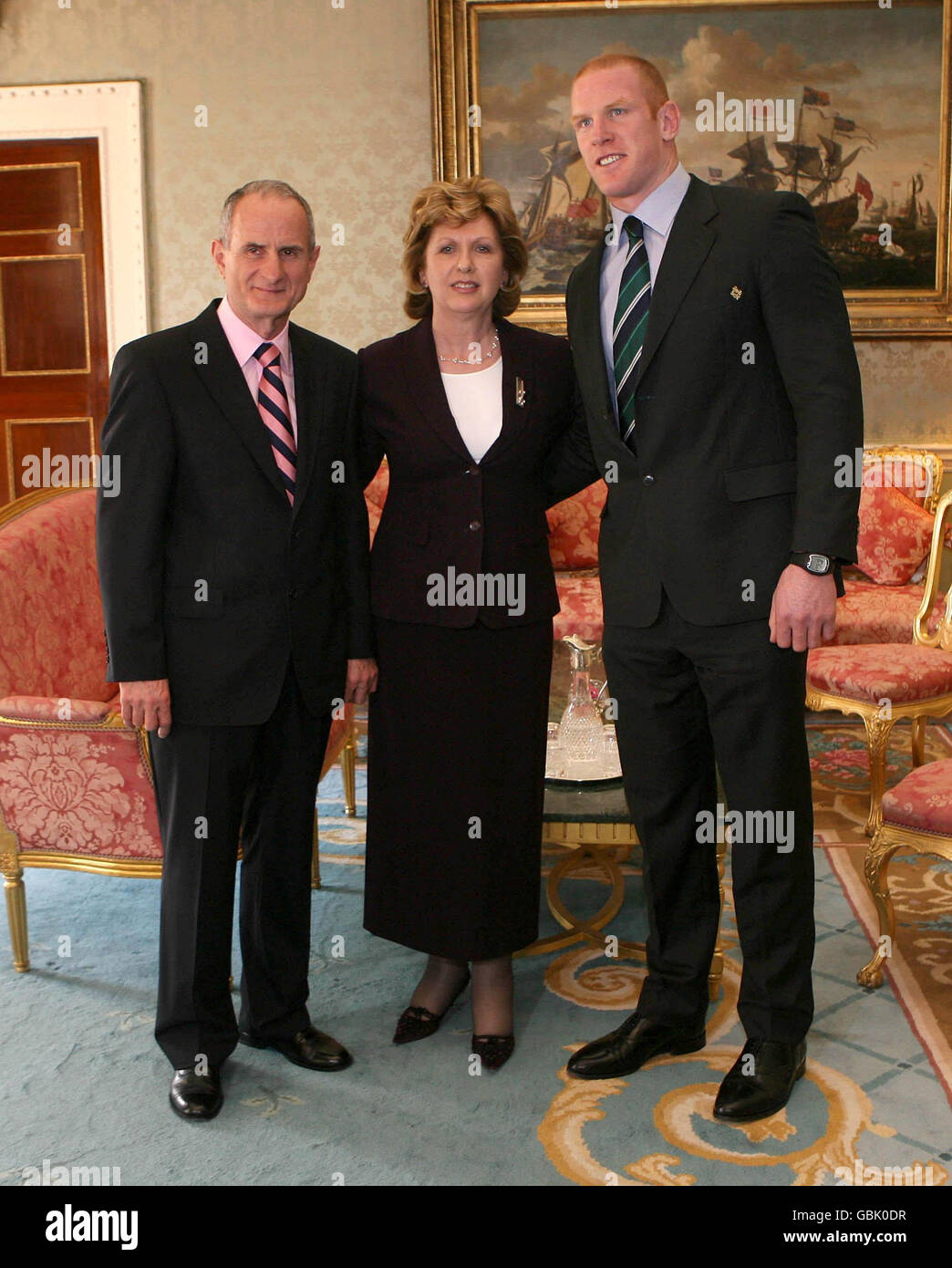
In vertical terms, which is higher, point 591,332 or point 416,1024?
point 591,332

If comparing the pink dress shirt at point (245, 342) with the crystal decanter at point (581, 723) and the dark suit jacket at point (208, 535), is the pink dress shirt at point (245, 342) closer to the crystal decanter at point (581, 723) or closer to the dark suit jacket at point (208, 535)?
the dark suit jacket at point (208, 535)

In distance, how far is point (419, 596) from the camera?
8.45 feet

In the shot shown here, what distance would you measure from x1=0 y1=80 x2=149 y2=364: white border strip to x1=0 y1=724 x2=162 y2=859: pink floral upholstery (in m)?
3.56

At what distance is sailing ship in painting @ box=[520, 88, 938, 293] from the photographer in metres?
5.84

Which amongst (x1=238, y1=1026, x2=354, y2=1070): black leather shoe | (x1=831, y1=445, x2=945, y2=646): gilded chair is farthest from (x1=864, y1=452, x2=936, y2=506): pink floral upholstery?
(x1=238, y1=1026, x2=354, y2=1070): black leather shoe

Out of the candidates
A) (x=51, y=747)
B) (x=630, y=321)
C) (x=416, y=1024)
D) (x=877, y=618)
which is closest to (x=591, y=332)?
(x=630, y=321)

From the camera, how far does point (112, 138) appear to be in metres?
6.02

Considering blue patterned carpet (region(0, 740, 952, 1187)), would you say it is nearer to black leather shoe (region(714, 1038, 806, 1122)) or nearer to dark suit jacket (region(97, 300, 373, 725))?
black leather shoe (region(714, 1038, 806, 1122))

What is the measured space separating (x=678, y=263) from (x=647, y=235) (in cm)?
13

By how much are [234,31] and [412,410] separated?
4.32 m

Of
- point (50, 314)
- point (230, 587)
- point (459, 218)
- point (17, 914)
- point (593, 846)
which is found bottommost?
point (17, 914)

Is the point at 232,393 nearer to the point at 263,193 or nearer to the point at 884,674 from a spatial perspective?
the point at 263,193
